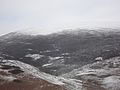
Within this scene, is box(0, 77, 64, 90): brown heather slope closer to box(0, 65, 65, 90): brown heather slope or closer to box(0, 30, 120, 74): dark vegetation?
box(0, 65, 65, 90): brown heather slope

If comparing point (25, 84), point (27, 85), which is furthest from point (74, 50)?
point (27, 85)

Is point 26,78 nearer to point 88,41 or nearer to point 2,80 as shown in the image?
point 2,80

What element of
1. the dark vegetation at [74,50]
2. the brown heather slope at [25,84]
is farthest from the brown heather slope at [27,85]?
the dark vegetation at [74,50]

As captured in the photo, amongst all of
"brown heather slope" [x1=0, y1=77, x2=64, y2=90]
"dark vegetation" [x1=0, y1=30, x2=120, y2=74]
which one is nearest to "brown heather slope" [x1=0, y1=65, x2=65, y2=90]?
"brown heather slope" [x1=0, y1=77, x2=64, y2=90]

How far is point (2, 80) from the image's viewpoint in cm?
6156

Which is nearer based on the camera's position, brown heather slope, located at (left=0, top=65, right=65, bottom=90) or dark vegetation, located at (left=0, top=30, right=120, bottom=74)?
brown heather slope, located at (left=0, top=65, right=65, bottom=90)

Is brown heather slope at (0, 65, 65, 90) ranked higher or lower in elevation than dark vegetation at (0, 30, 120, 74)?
higher

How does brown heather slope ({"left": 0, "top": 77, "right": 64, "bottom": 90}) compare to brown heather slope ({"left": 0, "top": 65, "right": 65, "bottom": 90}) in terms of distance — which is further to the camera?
brown heather slope ({"left": 0, "top": 65, "right": 65, "bottom": 90})

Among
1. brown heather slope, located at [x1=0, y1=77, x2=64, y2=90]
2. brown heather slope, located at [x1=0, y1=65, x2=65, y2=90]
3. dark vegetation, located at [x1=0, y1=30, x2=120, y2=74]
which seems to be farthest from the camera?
dark vegetation, located at [x1=0, y1=30, x2=120, y2=74]

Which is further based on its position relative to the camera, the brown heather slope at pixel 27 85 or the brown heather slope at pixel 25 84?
the brown heather slope at pixel 25 84

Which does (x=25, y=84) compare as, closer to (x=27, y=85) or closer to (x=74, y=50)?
(x=27, y=85)

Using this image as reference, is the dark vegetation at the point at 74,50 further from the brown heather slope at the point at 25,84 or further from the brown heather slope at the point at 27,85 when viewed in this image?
the brown heather slope at the point at 27,85

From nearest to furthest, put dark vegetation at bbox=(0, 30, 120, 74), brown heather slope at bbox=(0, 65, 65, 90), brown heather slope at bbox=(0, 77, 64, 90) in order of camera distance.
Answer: brown heather slope at bbox=(0, 77, 64, 90) → brown heather slope at bbox=(0, 65, 65, 90) → dark vegetation at bbox=(0, 30, 120, 74)

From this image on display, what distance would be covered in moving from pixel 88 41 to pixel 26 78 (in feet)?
441
